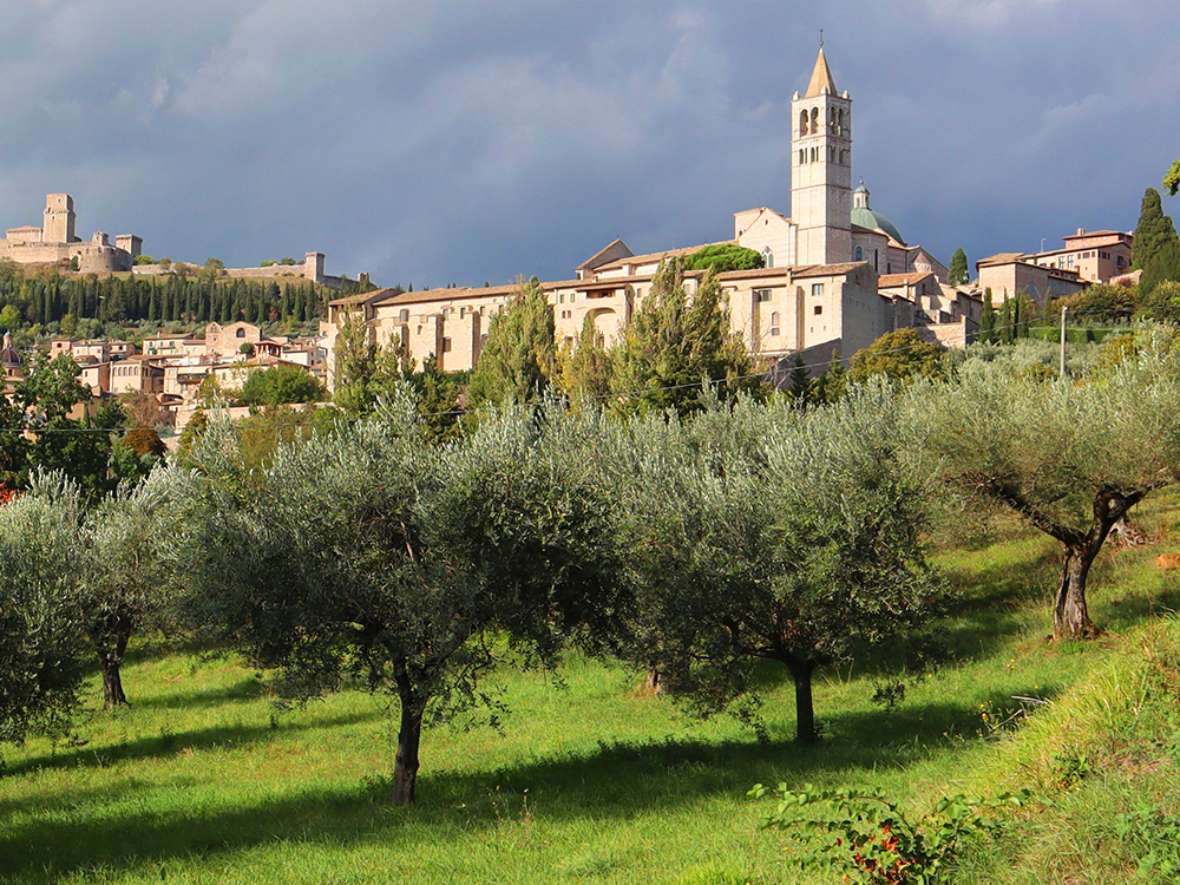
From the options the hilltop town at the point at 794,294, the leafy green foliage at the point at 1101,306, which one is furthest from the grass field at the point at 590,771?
the leafy green foliage at the point at 1101,306

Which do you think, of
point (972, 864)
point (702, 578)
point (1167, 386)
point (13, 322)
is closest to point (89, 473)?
point (702, 578)

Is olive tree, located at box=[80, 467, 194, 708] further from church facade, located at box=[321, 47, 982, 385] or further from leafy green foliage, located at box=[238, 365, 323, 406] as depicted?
leafy green foliage, located at box=[238, 365, 323, 406]

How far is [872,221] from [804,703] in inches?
4259

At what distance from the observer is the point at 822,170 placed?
106562 mm

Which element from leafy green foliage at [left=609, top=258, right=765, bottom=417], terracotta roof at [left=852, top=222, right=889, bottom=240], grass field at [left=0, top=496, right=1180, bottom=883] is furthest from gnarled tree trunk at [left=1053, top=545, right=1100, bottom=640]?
terracotta roof at [left=852, top=222, right=889, bottom=240]

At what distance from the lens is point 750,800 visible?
1400cm

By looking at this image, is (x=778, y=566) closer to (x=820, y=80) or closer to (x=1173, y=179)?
(x=1173, y=179)

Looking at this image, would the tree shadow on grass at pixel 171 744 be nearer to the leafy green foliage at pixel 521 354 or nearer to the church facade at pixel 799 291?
the leafy green foliage at pixel 521 354

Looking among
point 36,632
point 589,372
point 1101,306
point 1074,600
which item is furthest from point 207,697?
point 1101,306

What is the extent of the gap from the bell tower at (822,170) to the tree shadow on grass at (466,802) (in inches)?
3434

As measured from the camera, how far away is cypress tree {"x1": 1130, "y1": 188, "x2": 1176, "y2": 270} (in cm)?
9550

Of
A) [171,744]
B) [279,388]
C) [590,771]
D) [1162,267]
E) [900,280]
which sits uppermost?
[1162,267]

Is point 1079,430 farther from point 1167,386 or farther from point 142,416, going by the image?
point 142,416

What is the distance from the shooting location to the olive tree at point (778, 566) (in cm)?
1694
